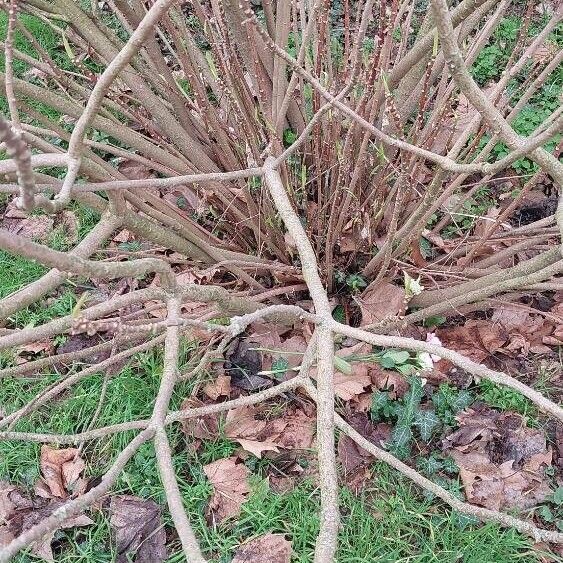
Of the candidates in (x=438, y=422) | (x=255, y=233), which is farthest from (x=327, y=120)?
(x=438, y=422)

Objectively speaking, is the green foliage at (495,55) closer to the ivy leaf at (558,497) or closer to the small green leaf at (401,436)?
the small green leaf at (401,436)

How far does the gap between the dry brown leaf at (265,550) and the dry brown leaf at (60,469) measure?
0.67 meters

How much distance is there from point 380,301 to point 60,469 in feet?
4.45

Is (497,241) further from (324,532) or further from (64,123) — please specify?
(64,123)

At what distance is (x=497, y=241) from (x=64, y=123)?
2214 millimetres

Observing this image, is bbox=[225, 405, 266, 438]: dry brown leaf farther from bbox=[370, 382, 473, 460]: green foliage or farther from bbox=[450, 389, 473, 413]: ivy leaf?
bbox=[450, 389, 473, 413]: ivy leaf

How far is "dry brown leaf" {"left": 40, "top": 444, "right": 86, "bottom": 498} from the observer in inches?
87.1

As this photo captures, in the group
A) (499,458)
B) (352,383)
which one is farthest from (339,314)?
(499,458)

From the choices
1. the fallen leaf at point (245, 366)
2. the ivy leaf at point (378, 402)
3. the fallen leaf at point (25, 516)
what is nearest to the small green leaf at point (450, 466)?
the ivy leaf at point (378, 402)

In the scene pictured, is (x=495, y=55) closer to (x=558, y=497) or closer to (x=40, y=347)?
(x=558, y=497)

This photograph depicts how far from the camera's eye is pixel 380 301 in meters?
2.35

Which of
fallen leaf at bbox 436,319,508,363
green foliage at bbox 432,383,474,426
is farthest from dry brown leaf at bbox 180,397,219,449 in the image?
fallen leaf at bbox 436,319,508,363

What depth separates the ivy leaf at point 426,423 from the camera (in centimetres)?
213

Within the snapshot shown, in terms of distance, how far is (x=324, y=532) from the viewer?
39.2 inches
